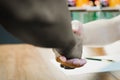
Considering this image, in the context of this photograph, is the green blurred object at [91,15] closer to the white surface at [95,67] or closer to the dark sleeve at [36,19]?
the white surface at [95,67]

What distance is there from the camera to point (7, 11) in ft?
0.94

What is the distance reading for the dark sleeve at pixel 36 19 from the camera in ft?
0.94

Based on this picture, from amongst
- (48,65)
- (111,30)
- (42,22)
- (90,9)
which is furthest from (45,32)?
(90,9)

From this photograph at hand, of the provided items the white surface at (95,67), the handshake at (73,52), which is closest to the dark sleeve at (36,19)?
the handshake at (73,52)

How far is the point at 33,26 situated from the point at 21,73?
88cm

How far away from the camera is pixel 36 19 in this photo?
298 mm

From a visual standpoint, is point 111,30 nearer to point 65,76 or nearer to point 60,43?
point 65,76

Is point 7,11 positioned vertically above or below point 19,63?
above

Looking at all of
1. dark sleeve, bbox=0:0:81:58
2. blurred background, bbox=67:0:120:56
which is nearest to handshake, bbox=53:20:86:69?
dark sleeve, bbox=0:0:81:58

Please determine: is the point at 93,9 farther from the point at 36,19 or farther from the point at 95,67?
the point at 36,19

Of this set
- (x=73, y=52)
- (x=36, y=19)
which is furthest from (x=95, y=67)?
(x=36, y=19)

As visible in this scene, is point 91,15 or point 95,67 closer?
point 95,67

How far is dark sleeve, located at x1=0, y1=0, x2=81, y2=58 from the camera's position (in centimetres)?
29

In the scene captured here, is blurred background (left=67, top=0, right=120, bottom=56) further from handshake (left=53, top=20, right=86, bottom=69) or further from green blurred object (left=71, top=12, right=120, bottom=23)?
handshake (left=53, top=20, right=86, bottom=69)
